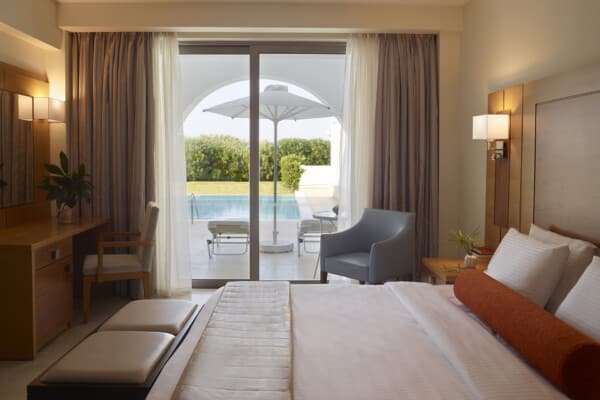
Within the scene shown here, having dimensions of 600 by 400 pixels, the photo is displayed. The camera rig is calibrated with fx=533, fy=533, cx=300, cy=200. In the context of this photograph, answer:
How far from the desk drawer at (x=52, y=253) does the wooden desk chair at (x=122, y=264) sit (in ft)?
0.95

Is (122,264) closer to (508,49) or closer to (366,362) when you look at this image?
(366,362)

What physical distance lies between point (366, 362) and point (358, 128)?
353cm

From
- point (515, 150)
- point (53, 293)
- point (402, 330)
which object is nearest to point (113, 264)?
point (53, 293)

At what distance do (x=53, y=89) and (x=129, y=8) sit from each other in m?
1.11

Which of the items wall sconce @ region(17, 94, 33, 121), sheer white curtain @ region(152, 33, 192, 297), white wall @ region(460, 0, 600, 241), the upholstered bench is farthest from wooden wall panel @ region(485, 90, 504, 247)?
wall sconce @ region(17, 94, 33, 121)

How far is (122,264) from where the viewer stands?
4738 mm

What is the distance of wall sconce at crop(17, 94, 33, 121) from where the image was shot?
464 cm

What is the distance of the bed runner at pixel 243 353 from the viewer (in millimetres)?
1927

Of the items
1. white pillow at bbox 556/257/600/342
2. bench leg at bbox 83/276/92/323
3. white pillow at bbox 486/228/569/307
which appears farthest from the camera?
bench leg at bbox 83/276/92/323

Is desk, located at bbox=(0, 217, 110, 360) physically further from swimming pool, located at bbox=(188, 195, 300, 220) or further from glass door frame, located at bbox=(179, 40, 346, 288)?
glass door frame, located at bbox=(179, 40, 346, 288)

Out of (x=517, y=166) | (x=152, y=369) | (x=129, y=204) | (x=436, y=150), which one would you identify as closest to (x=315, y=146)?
(x=436, y=150)

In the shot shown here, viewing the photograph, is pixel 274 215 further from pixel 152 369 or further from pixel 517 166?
pixel 152 369

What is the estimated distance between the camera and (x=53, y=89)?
5273 mm

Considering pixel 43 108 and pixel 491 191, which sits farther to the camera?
pixel 43 108
